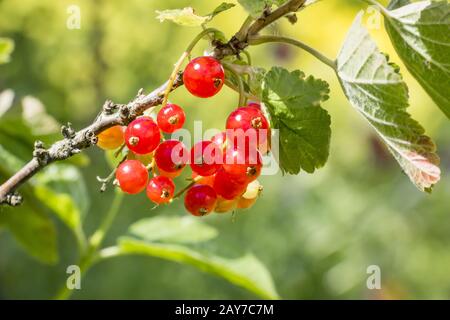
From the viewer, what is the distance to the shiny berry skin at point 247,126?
0.97m

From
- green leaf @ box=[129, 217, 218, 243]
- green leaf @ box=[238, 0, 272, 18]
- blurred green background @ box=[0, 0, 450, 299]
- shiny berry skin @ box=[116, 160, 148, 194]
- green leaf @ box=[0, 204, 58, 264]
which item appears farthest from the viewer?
blurred green background @ box=[0, 0, 450, 299]

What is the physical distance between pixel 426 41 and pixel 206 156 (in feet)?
1.12

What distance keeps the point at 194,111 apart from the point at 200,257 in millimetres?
1651

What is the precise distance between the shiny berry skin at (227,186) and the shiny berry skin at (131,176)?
0.10m

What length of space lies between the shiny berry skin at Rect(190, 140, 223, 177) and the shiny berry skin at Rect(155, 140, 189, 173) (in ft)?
0.05

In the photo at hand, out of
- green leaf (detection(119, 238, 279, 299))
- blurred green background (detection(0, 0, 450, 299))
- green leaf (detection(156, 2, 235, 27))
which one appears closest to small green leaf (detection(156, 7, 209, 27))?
green leaf (detection(156, 2, 235, 27))

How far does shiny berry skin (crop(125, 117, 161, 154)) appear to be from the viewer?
97 cm

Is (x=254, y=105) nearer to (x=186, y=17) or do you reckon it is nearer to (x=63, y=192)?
(x=186, y=17)

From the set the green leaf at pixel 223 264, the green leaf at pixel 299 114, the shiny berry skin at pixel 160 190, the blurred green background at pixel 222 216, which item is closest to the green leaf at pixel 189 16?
the green leaf at pixel 299 114

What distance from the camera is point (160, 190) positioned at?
1.03 m

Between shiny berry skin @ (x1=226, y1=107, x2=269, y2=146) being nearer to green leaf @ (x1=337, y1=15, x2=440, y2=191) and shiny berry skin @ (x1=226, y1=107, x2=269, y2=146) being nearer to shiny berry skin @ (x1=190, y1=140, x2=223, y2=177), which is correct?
shiny berry skin @ (x1=190, y1=140, x2=223, y2=177)

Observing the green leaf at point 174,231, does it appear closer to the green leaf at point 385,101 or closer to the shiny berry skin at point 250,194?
the shiny berry skin at point 250,194
